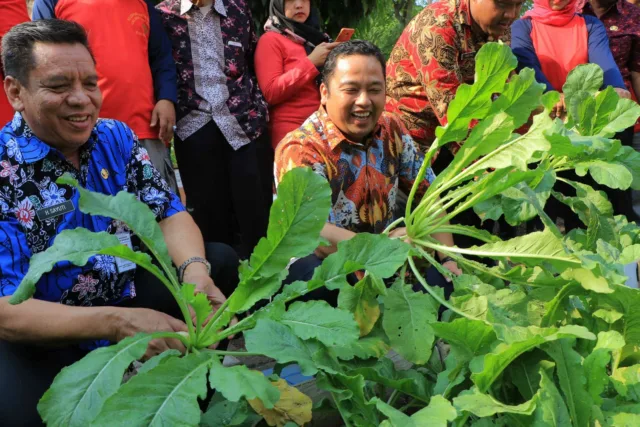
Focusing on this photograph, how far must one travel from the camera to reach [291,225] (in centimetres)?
120

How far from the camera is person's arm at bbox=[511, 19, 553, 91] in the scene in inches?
124

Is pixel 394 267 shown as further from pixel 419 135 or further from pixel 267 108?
pixel 267 108

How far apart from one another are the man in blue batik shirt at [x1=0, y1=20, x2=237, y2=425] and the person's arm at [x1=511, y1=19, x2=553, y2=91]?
74.9 inches

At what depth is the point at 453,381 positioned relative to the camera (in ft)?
3.81

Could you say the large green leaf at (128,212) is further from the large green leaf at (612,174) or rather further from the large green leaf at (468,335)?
the large green leaf at (612,174)

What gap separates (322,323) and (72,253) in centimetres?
44

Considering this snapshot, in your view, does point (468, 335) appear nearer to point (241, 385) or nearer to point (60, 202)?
point (241, 385)

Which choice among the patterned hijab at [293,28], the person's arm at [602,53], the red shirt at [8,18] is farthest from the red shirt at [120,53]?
the person's arm at [602,53]

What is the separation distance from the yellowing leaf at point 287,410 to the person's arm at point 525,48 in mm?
2292

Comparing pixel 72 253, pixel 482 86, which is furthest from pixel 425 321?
pixel 72 253

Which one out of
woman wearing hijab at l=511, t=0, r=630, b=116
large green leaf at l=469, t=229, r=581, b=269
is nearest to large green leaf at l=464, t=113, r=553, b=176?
large green leaf at l=469, t=229, r=581, b=269

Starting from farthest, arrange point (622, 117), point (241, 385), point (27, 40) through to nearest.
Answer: point (27, 40)
point (622, 117)
point (241, 385)

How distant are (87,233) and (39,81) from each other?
0.64 m

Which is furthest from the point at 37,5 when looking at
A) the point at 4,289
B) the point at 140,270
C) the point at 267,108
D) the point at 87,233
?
the point at 87,233
